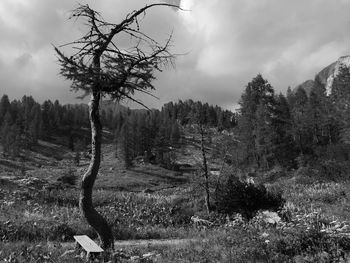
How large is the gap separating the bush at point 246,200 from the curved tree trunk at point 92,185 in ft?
41.1

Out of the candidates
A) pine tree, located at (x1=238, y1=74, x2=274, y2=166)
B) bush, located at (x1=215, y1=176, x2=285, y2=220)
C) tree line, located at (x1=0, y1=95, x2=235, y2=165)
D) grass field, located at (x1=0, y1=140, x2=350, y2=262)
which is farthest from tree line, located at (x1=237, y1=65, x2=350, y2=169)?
bush, located at (x1=215, y1=176, x2=285, y2=220)

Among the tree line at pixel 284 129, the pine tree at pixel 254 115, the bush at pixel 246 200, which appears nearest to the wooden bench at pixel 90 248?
the bush at pixel 246 200

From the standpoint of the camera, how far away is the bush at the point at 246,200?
20156 mm

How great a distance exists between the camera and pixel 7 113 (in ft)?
424

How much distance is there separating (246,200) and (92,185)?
13376mm

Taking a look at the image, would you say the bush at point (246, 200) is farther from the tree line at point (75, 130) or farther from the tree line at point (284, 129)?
the tree line at point (75, 130)

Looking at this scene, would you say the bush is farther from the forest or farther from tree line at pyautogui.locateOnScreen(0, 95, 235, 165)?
tree line at pyautogui.locateOnScreen(0, 95, 235, 165)

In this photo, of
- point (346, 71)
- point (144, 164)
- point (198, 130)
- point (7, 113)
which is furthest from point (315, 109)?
point (7, 113)

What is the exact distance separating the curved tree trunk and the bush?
12514 mm

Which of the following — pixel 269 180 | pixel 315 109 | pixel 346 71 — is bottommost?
pixel 269 180

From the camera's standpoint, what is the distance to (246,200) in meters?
20.1

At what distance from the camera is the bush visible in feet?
66.1

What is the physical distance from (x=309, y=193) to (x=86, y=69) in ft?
77.2

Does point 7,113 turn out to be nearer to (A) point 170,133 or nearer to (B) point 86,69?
(A) point 170,133
